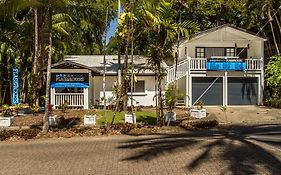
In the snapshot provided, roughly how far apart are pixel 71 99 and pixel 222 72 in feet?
40.2

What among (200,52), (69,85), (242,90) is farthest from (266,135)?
(200,52)

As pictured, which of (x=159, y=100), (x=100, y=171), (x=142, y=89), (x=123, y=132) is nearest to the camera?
(x=100, y=171)

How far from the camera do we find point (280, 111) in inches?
1094

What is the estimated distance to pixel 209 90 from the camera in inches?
1331

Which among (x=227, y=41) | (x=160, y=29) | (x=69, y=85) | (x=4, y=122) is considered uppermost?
(x=227, y=41)

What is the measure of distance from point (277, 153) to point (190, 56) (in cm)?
2379

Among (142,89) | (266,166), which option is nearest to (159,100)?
(266,166)

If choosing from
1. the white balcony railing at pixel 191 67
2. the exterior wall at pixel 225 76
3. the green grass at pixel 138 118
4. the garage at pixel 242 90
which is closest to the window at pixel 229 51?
the white balcony railing at pixel 191 67

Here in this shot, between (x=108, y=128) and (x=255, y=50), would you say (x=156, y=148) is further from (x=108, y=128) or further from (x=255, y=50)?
(x=255, y=50)

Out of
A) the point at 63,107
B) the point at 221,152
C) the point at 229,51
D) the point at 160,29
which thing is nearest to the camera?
the point at 221,152

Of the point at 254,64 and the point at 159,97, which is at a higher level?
the point at 254,64

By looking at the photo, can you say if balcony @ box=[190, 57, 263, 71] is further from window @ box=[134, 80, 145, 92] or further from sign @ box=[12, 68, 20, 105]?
sign @ box=[12, 68, 20, 105]

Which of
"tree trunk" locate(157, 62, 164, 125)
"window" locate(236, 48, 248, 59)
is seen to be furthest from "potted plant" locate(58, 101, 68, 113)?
"window" locate(236, 48, 248, 59)

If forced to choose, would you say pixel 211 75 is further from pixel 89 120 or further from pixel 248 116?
pixel 89 120
